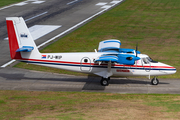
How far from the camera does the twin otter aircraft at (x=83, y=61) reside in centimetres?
2606

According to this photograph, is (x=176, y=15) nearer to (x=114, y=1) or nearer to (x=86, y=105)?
(x=114, y=1)

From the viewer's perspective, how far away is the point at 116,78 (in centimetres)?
2914

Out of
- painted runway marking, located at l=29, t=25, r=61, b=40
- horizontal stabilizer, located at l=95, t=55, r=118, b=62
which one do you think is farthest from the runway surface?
painted runway marking, located at l=29, t=25, r=61, b=40

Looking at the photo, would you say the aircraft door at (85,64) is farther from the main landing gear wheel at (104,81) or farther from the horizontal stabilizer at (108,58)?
the horizontal stabilizer at (108,58)

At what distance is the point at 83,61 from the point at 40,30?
2375 cm

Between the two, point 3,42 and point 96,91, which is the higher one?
point 3,42

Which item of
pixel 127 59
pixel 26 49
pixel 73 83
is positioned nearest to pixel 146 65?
pixel 127 59

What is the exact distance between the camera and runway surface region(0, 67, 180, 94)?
25.7 meters

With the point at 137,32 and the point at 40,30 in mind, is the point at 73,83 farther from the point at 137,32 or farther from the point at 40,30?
the point at 40,30

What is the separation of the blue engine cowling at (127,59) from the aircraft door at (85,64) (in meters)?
3.38

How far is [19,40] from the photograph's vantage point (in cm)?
2670

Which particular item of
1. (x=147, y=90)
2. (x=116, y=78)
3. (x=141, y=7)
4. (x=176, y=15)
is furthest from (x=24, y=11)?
(x=147, y=90)

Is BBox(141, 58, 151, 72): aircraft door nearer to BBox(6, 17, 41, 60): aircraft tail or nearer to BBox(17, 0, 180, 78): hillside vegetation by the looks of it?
BBox(17, 0, 180, 78): hillside vegetation

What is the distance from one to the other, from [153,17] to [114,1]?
60.3ft
